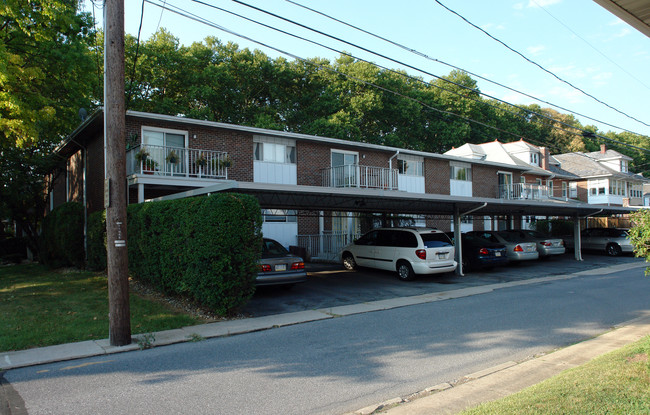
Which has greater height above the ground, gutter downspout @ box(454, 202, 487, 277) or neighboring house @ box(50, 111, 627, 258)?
neighboring house @ box(50, 111, 627, 258)

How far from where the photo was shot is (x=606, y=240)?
24.1 m

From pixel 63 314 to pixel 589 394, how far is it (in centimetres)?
935

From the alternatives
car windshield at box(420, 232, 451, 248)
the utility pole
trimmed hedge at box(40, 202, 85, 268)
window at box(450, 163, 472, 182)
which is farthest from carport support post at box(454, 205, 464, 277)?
trimmed hedge at box(40, 202, 85, 268)

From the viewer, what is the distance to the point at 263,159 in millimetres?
19578

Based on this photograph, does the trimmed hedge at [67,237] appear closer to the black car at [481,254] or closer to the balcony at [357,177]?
the balcony at [357,177]

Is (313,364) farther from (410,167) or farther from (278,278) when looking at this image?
(410,167)

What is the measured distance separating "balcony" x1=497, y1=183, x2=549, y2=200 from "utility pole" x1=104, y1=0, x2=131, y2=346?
A: 28.6 m

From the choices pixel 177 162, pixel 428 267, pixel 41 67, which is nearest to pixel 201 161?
pixel 177 162

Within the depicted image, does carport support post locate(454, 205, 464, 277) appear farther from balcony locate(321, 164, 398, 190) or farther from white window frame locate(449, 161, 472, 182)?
white window frame locate(449, 161, 472, 182)

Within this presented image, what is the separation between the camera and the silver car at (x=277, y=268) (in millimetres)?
10758

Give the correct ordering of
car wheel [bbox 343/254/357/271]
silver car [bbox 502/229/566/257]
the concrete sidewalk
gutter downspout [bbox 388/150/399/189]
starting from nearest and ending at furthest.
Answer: the concrete sidewalk → car wheel [bbox 343/254/357/271] → silver car [bbox 502/229/566/257] → gutter downspout [bbox 388/150/399/189]

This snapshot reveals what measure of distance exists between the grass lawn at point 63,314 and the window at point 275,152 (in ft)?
28.9

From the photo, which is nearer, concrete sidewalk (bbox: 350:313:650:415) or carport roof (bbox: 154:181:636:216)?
concrete sidewalk (bbox: 350:313:650:415)

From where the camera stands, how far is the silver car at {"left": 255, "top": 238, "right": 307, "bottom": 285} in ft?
35.3
